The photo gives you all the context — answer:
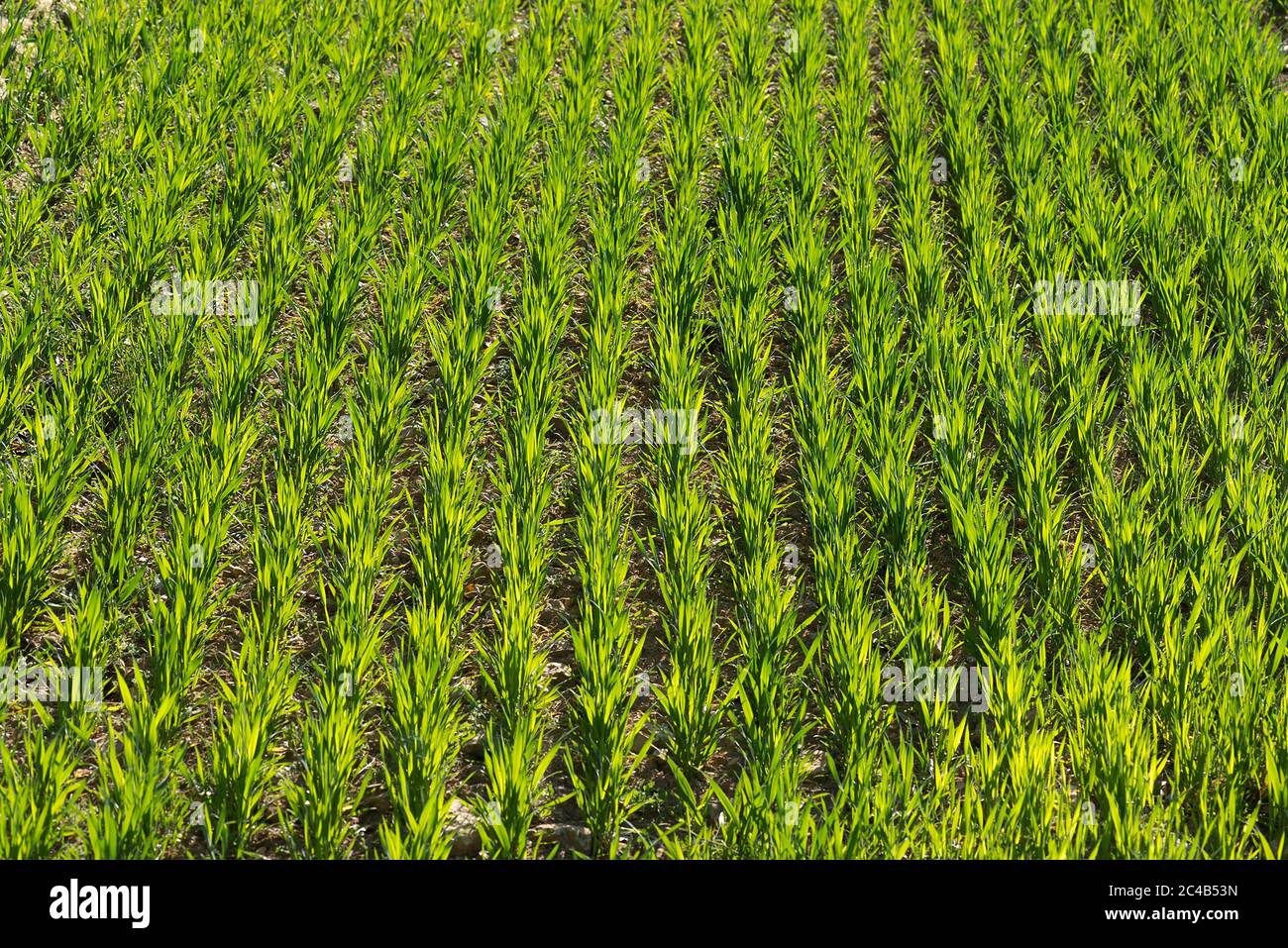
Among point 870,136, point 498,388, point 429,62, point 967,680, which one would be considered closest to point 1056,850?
point 967,680

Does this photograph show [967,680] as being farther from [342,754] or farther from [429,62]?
[429,62]

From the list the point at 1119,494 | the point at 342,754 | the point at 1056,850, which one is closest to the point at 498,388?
the point at 342,754

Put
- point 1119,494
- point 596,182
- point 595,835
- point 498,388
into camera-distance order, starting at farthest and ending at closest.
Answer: point 596,182, point 498,388, point 1119,494, point 595,835

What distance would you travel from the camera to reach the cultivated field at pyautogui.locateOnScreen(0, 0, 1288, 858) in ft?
7.89

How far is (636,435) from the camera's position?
3.18m

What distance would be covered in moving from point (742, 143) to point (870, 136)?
0.56 meters

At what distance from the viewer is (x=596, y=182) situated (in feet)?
13.0

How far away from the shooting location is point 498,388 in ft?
10.8

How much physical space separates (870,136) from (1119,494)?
73.5 inches

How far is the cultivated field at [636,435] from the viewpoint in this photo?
240 cm
